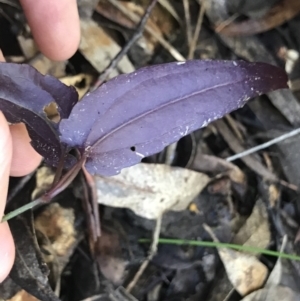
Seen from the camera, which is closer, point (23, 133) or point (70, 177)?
point (70, 177)

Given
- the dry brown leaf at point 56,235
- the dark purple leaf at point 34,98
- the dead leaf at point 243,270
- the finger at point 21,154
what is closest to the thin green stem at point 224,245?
the dead leaf at point 243,270

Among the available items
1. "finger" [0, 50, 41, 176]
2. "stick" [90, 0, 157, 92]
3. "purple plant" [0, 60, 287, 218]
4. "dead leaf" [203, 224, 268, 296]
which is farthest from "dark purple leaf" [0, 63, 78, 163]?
"dead leaf" [203, 224, 268, 296]

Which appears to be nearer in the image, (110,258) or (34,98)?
(34,98)

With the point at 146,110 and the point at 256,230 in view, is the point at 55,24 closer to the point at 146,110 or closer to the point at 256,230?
the point at 146,110

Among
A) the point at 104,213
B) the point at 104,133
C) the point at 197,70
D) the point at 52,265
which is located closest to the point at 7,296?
the point at 52,265

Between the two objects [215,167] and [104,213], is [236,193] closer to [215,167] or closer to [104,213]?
[215,167]

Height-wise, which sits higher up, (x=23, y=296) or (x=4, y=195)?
(x=4, y=195)

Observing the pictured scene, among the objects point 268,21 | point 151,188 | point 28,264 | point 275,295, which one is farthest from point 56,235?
point 268,21
